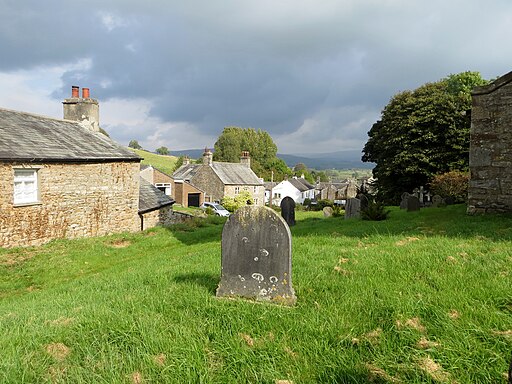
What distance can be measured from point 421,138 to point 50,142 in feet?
85.2

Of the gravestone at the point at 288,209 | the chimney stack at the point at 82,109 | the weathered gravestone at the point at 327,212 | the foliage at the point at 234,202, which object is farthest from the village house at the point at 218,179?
the gravestone at the point at 288,209

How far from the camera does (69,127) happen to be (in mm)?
20703

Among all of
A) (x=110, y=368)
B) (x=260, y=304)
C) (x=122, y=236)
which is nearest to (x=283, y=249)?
(x=260, y=304)

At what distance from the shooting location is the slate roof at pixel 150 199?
71.3ft

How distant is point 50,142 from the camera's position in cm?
1727

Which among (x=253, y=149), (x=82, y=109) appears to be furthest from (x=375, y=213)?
(x=253, y=149)

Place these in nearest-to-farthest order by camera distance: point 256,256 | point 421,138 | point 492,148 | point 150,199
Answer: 1. point 256,256
2. point 492,148
3. point 150,199
4. point 421,138

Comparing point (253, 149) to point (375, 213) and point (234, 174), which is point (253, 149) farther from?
point (375, 213)

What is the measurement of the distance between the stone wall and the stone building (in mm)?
16975

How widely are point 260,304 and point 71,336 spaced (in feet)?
8.01

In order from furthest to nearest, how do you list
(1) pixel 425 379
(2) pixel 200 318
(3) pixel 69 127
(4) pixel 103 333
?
(3) pixel 69 127 < (2) pixel 200 318 < (4) pixel 103 333 < (1) pixel 425 379

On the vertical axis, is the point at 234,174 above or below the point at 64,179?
above

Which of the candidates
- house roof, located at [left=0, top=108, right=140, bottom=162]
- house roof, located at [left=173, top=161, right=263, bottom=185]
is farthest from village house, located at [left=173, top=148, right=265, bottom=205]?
house roof, located at [left=0, top=108, right=140, bottom=162]

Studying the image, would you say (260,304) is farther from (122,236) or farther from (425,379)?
(122,236)
